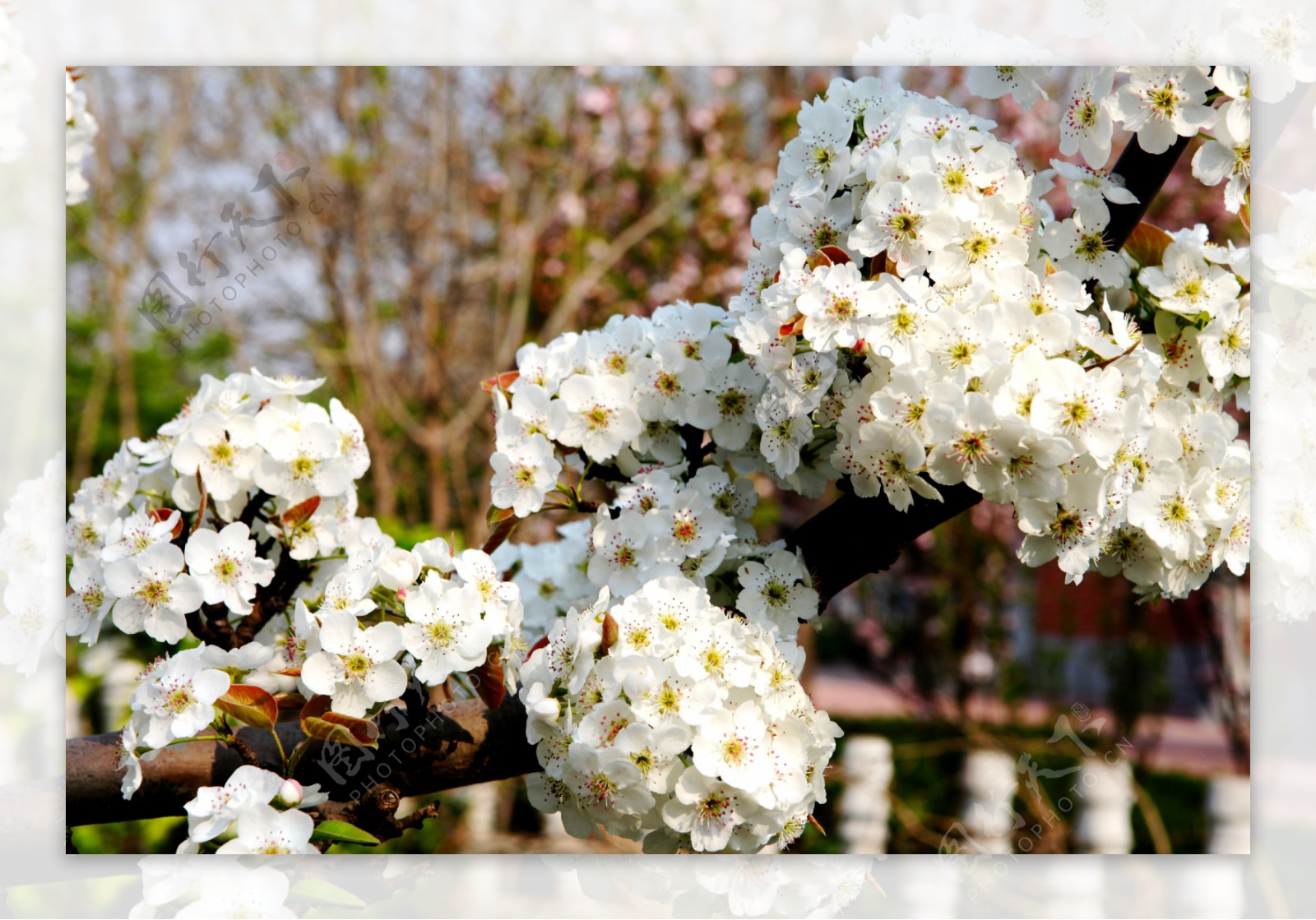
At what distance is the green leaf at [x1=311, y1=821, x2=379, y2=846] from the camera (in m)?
0.89

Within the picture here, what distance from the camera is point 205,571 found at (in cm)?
96

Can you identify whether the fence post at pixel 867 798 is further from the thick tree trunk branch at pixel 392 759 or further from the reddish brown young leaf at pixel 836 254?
the reddish brown young leaf at pixel 836 254

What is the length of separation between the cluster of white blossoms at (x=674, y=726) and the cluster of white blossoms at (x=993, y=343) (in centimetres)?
15

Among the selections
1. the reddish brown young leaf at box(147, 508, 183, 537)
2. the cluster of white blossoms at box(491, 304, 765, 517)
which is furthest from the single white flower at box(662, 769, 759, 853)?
the reddish brown young leaf at box(147, 508, 183, 537)

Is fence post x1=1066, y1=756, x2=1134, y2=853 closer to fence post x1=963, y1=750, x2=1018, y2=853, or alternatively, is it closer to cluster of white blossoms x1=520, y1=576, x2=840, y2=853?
fence post x1=963, y1=750, x2=1018, y2=853

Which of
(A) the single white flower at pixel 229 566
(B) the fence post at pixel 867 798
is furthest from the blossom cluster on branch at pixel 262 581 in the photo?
(B) the fence post at pixel 867 798

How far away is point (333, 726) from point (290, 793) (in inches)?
3.4

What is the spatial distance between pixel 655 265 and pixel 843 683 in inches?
115

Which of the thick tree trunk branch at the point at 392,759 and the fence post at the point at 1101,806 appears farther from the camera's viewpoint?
the fence post at the point at 1101,806

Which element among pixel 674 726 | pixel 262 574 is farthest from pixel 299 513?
pixel 674 726

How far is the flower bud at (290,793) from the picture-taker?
88 cm

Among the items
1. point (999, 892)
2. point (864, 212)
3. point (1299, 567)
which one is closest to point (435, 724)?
point (864, 212)

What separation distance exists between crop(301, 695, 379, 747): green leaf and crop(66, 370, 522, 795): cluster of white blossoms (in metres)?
0.01

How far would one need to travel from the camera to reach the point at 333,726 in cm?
84
